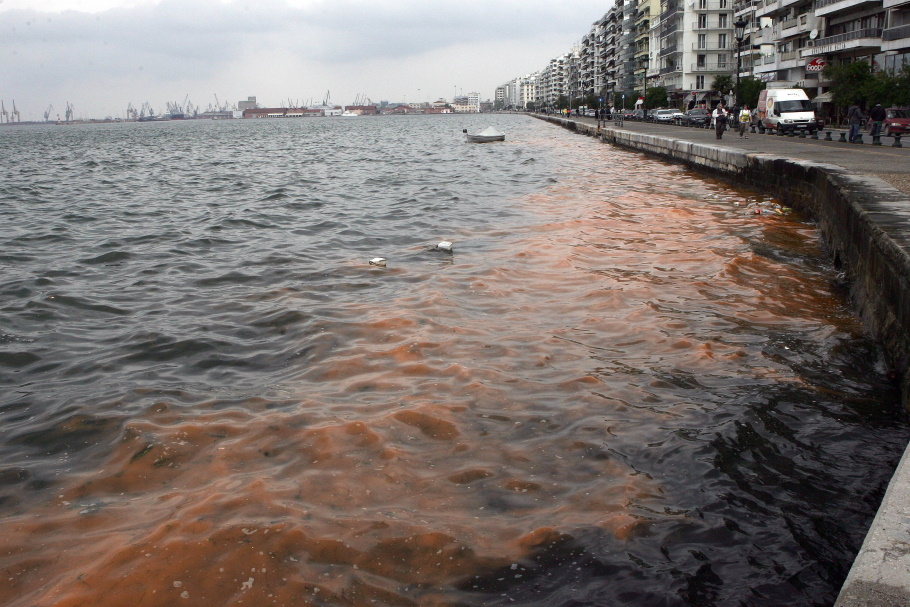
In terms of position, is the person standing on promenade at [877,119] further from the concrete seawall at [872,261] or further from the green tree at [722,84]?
the green tree at [722,84]

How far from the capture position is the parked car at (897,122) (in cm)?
2540

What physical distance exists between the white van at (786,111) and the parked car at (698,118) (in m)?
11.6

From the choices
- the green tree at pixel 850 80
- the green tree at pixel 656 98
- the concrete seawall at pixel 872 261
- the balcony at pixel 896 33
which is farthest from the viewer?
the green tree at pixel 656 98

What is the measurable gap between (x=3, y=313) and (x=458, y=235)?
665cm

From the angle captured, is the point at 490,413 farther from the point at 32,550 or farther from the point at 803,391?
the point at 32,550

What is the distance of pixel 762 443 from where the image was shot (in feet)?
14.2

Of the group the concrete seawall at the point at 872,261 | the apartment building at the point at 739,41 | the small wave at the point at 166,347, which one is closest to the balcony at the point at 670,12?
the apartment building at the point at 739,41

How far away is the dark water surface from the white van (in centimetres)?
2449

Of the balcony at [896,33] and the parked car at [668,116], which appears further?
the parked car at [668,116]

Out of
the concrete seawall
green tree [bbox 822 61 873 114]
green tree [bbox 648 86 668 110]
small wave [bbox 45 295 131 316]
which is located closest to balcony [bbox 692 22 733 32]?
green tree [bbox 648 86 668 110]

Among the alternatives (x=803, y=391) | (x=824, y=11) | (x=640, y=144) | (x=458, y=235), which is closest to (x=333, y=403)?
(x=803, y=391)

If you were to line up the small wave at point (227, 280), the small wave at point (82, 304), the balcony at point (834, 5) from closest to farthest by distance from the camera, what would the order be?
the small wave at point (82, 304)
the small wave at point (227, 280)
the balcony at point (834, 5)

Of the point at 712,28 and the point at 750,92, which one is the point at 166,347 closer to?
the point at 750,92

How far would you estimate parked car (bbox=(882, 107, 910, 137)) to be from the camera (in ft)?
83.3
